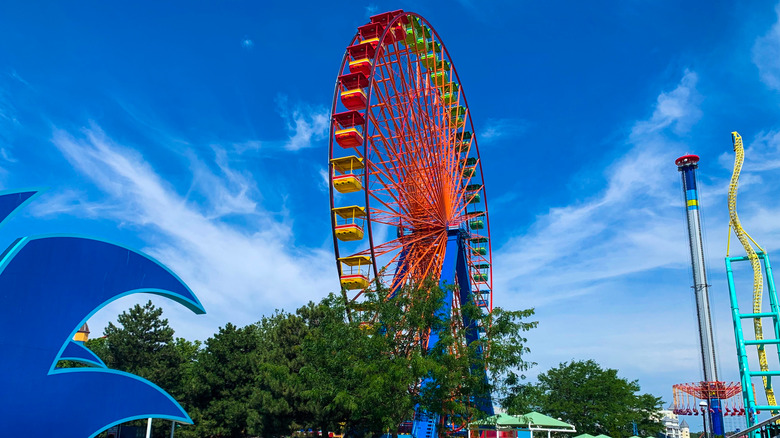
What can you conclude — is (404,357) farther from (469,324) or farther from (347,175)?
(347,175)

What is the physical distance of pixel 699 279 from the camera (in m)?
53.2

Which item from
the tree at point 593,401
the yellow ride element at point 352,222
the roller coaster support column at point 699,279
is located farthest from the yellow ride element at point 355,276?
the roller coaster support column at point 699,279

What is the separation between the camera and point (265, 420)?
26.2 meters

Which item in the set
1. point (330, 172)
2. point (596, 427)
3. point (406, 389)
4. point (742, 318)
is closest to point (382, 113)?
point (330, 172)

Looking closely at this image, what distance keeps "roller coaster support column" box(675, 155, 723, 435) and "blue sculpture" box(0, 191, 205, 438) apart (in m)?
49.6

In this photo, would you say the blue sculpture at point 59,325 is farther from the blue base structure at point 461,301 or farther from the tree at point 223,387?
the tree at point 223,387

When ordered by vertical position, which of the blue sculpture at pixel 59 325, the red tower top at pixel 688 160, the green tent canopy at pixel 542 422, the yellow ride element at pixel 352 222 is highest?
the red tower top at pixel 688 160

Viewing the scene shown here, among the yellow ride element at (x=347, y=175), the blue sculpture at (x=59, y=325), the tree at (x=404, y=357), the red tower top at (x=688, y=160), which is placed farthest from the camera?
the red tower top at (x=688, y=160)

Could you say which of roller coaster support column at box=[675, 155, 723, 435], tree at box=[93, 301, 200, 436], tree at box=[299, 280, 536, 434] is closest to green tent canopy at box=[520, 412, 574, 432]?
tree at box=[299, 280, 536, 434]

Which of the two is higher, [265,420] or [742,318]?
[742,318]

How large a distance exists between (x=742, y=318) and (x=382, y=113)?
3261cm

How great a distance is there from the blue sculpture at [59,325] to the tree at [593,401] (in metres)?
32.0

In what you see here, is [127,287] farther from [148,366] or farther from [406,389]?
[148,366]

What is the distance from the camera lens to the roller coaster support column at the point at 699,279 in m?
50.8
